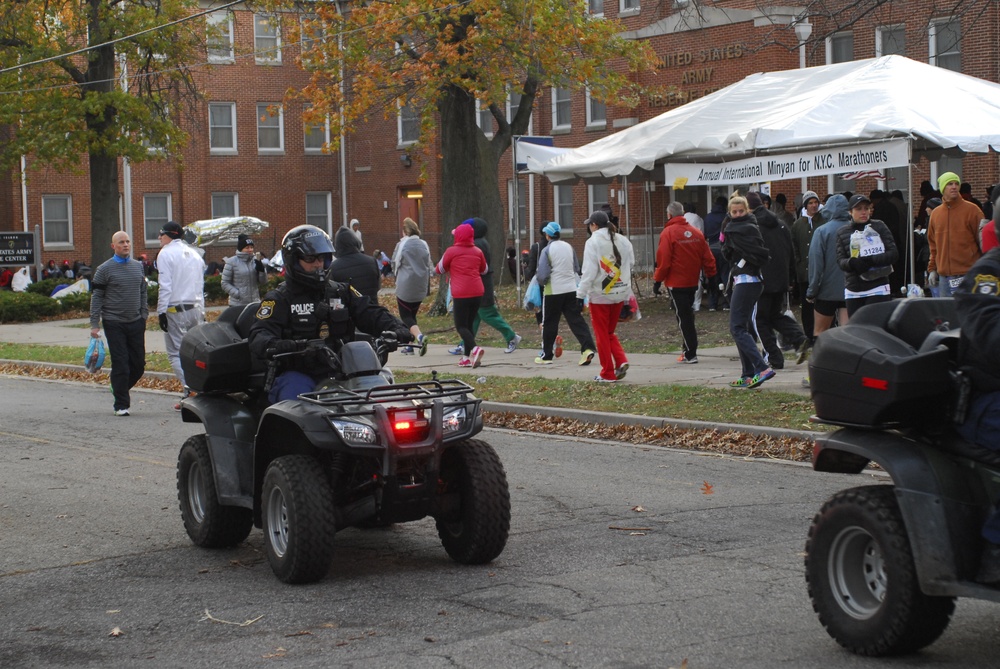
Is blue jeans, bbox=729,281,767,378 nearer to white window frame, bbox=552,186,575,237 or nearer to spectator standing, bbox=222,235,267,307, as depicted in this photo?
spectator standing, bbox=222,235,267,307

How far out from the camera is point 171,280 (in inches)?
568

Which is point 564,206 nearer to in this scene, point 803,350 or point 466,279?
point 466,279

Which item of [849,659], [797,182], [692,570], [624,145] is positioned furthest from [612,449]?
[797,182]

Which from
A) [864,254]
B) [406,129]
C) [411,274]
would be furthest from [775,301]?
[406,129]

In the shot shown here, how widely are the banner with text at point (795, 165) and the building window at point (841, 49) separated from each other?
50.1 feet

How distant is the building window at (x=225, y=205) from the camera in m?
48.8

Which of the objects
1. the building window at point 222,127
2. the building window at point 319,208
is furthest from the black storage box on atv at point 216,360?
the building window at point 319,208

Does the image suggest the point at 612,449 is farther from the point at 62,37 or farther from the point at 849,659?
the point at 62,37

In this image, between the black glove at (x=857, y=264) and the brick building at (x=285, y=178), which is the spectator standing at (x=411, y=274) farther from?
the brick building at (x=285, y=178)

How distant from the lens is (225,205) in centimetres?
4894

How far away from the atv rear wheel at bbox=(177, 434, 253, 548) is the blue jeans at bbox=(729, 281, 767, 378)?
6.84 meters

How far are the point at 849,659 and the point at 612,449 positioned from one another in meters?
6.04

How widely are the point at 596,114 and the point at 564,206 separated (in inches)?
132

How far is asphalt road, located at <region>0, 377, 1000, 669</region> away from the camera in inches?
206
